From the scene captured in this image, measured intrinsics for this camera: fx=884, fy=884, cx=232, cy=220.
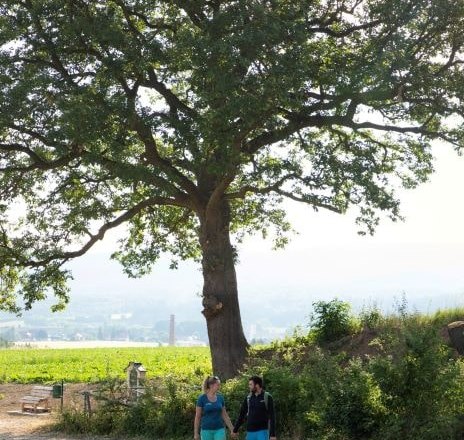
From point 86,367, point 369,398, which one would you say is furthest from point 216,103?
point 86,367

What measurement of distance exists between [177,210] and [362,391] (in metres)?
15.0

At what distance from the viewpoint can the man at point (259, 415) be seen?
549 inches

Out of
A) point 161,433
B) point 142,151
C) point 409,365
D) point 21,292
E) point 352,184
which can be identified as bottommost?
point 161,433

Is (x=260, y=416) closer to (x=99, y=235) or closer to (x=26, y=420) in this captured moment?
(x=26, y=420)

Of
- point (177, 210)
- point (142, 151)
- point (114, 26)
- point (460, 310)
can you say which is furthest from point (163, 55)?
A: point (460, 310)

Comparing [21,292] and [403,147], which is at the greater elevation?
[403,147]

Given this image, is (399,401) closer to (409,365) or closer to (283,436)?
(409,365)

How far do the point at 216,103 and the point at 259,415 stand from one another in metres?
9.61

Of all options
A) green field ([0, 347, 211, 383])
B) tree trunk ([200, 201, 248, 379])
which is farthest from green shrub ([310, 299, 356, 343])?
green field ([0, 347, 211, 383])

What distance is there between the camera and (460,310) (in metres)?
26.5

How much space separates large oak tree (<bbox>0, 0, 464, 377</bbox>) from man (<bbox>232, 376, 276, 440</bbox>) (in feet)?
27.5

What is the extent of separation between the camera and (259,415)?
1396 centimetres

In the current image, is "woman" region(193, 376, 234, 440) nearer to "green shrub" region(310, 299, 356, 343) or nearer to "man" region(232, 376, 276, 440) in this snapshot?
"man" region(232, 376, 276, 440)

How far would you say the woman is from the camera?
14.0 meters
